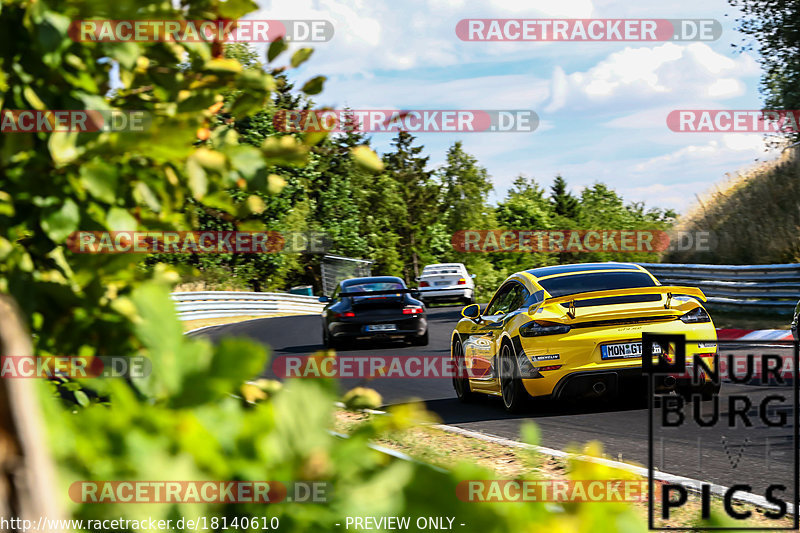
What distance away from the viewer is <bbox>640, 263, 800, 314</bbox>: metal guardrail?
21.7 metres

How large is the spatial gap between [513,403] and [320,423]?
28.7 ft

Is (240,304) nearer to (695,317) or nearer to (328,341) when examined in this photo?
(328,341)

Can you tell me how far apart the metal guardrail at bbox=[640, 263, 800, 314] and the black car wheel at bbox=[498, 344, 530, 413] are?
1313 centimetres

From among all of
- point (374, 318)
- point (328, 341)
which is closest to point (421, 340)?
point (374, 318)

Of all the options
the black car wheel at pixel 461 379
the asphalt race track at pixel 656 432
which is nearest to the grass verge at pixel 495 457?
the asphalt race track at pixel 656 432

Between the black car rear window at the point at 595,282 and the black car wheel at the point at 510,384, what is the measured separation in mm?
823

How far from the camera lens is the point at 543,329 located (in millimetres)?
9383

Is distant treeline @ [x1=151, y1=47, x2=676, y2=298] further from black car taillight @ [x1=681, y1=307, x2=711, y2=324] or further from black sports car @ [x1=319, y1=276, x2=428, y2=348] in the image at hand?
black car taillight @ [x1=681, y1=307, x2=711, y2=324]

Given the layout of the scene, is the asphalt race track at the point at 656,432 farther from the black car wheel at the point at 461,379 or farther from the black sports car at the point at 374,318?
the black sports car at the point at 374,318

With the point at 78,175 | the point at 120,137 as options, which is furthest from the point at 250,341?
the point at 78,175

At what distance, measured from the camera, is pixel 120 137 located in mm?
1824

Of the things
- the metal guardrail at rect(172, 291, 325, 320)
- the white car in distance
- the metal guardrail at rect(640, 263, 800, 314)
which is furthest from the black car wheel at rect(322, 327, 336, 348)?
the white car in distance

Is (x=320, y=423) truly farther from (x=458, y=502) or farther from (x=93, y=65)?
(x=93, y=65)

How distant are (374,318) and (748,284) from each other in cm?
977
